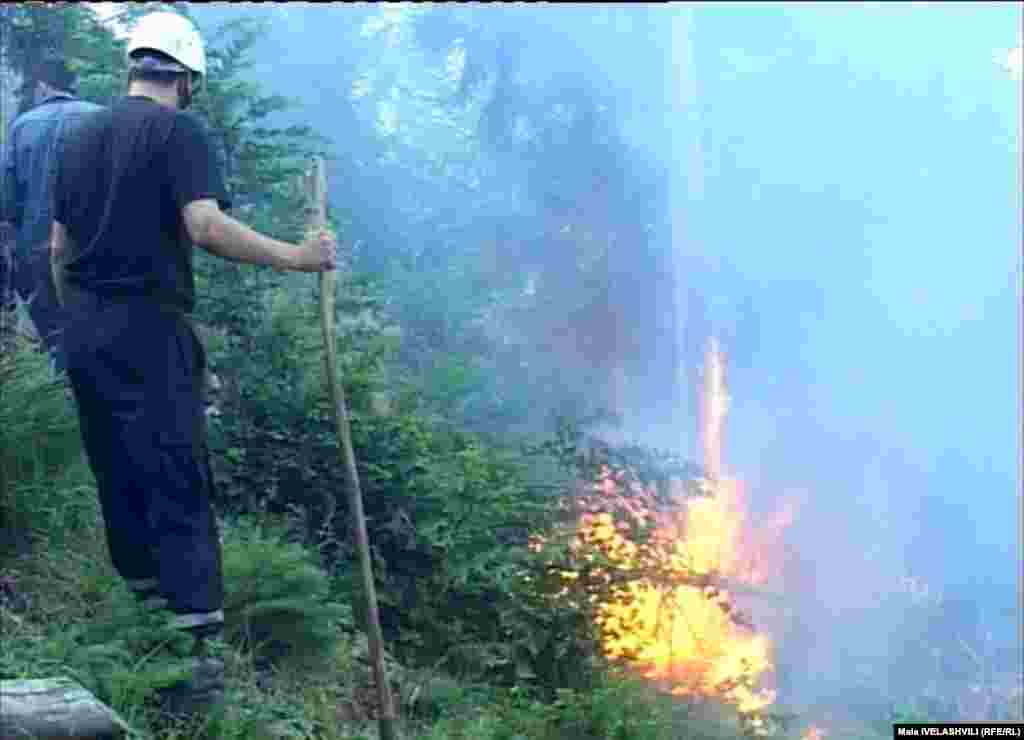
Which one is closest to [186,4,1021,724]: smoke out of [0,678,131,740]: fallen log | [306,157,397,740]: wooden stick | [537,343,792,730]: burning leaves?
[537,343,792,730]: burning leaves

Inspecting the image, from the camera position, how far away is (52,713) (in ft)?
9.07

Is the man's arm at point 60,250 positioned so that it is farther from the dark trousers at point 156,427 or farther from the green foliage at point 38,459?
the green foliage at point 38,459

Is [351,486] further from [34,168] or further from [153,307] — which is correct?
[34,168]

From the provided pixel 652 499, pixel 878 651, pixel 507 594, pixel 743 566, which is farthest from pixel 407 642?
pixel 878 651

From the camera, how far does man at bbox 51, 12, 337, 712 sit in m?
3.53

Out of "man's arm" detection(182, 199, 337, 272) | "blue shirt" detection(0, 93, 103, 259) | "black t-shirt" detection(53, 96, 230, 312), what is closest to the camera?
"man's arm" detection(182, 199, 337, 272)

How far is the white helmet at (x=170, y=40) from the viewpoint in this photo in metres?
3.61

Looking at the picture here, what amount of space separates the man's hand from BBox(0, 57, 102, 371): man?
1.96 meters

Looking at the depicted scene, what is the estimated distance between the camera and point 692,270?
61.2 feet

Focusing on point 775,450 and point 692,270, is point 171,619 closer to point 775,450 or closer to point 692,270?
point 692,270

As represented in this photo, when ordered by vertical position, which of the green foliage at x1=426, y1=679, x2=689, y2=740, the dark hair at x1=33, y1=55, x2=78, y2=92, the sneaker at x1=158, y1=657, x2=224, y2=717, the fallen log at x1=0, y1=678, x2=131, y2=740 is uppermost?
the dark hair at x1=33, y1=55, x2=78, y2=92

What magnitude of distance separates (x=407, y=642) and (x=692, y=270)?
1381cm

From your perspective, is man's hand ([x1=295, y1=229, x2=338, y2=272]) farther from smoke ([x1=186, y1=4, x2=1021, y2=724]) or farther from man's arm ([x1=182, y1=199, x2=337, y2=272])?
smoke ([x1=186, y1=4, x2=1021, y2=724])

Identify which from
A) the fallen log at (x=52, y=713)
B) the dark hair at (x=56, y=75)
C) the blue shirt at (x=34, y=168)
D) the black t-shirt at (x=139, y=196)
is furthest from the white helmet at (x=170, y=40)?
the dark hair at (x=56, y=75)
